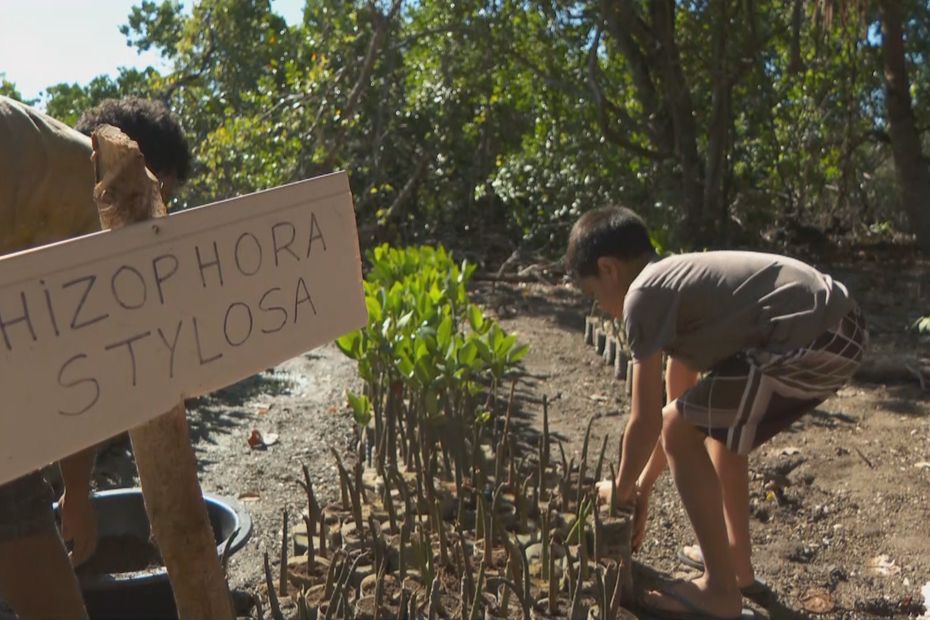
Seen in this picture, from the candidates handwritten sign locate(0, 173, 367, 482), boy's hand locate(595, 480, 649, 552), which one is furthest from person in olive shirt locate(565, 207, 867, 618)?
handwritten sign locate(0, 173, 367, 482)

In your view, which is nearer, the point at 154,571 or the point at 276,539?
the point at 154,571

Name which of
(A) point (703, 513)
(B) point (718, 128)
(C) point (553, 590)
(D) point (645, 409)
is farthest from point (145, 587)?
(B) point (718, 128)

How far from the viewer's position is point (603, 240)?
3.24 metres

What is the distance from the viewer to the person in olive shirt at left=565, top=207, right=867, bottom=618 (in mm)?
3156

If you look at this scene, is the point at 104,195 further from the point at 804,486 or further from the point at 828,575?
the point at 804,486

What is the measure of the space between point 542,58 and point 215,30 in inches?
115

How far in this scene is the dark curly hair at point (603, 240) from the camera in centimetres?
324

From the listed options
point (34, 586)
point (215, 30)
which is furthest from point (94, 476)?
point (215, 30)

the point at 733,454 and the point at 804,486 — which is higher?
the point at 733,454

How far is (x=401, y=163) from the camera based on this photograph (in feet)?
35.3

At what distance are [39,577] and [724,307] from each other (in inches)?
75.2

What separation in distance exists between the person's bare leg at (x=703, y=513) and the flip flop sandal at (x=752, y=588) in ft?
0.66

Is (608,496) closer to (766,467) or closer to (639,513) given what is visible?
(639,513)

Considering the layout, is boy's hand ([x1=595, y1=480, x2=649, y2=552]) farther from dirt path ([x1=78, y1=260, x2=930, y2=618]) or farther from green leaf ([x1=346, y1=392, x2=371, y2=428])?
green leaf ([x1=346, y1=392, x2=371, y2=428])
